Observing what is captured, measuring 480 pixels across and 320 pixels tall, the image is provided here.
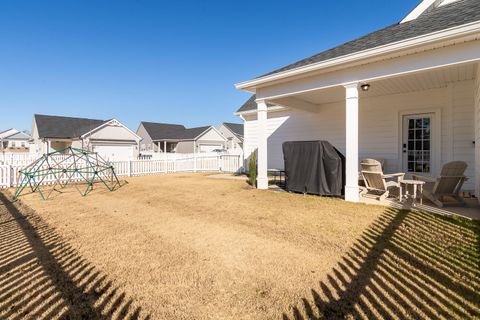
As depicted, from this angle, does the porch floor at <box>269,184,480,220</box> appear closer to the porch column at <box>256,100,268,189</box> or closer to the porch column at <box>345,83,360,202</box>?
the porch column at <box>345,83,360,202</box>

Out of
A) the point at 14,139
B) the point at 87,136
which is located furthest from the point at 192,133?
the point at 14,139

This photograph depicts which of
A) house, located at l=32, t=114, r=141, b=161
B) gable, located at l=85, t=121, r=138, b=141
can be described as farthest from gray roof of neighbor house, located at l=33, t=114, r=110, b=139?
gable, located at l=85, t=121, r=138, b=141

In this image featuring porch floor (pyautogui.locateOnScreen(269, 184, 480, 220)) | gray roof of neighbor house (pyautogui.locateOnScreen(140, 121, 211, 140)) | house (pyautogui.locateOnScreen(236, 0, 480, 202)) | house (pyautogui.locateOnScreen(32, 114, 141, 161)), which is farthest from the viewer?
gray roof of neighbor house (pyautogui.locateOnScreen(140, 121, 211, 140))

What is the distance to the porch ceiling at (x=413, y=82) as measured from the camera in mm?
6204

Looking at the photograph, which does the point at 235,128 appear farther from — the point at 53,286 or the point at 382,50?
the point at 53,286

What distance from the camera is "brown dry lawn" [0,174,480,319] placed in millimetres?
2129

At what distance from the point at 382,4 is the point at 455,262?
1353cm

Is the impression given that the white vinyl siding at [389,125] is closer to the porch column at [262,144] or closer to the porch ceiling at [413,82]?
the porch ceiling at [413,82]

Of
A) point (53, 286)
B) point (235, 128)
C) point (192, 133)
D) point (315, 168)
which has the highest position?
point (235, 128)

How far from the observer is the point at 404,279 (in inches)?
98.6

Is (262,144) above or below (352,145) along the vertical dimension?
above

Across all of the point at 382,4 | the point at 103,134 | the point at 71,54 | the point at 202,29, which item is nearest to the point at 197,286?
the point at 382,4

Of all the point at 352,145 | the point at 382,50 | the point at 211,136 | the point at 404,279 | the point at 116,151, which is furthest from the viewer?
the point at 211,136

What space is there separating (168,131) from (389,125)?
102 ft
